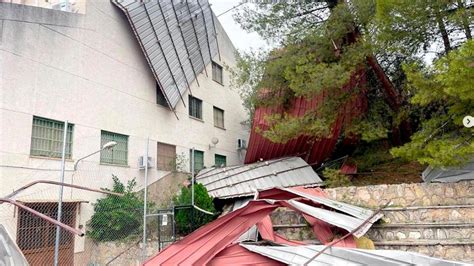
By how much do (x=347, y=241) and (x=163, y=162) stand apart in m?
7.72

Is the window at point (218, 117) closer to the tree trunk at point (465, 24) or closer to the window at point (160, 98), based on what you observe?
the window at point (160, 98)

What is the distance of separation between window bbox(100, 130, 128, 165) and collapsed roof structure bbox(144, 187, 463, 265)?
14.7ft

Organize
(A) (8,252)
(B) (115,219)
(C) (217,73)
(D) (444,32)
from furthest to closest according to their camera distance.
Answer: (C) (217,73), (B) (115,219), (D) (444,32), (A) (8,252)

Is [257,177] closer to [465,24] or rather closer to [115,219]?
[115,219]

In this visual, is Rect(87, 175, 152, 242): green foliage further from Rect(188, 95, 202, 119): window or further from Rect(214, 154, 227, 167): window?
Rect(214, 154, 227, 167): window

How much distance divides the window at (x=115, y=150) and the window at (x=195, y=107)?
4.16 m

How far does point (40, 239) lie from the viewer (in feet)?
24.3

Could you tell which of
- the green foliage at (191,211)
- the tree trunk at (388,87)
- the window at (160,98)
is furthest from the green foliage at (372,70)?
the window at (160,98)

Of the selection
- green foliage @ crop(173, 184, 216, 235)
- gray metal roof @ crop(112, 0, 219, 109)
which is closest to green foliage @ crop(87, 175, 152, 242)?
green foliage @ crop(173, 184, 216, 235)

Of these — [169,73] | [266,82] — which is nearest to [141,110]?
[169,73]

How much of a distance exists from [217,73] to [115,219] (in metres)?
10.2

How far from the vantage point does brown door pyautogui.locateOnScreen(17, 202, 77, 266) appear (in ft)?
23.5

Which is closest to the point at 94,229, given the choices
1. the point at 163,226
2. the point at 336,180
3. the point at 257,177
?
the point at 163,226

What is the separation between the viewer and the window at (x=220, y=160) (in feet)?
51.8
